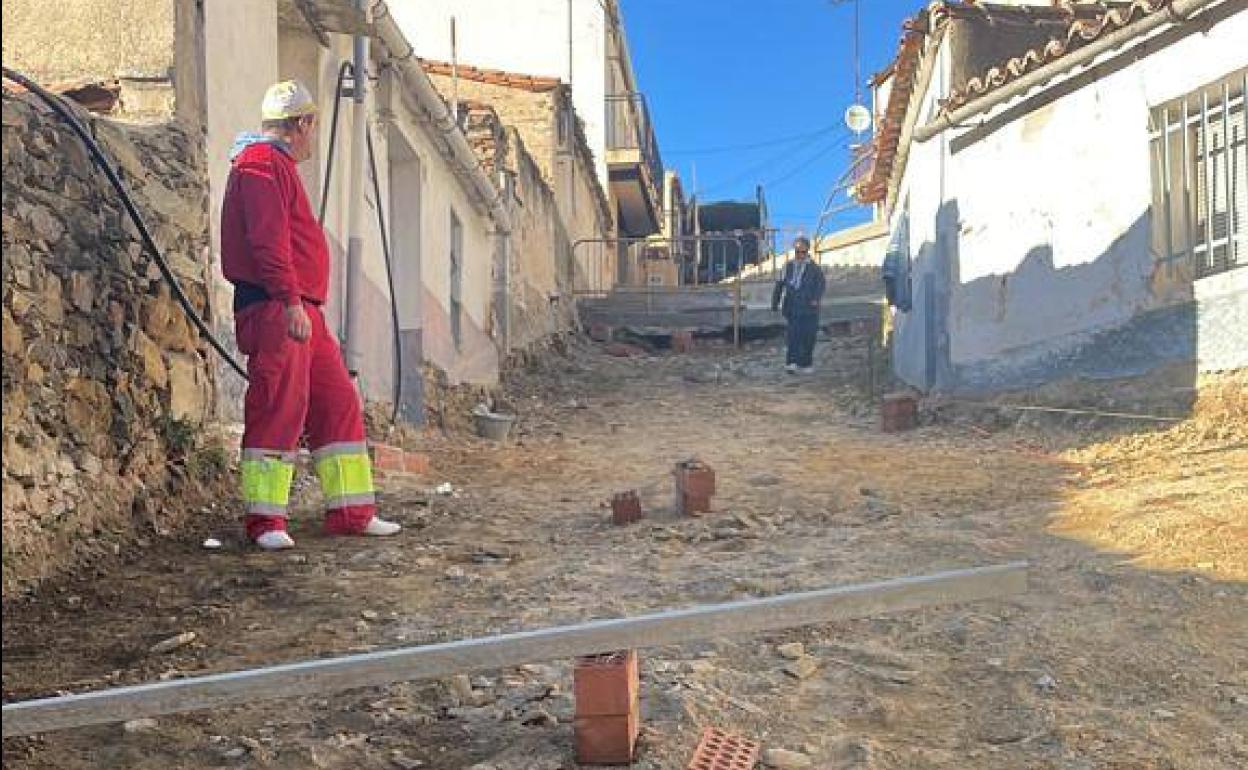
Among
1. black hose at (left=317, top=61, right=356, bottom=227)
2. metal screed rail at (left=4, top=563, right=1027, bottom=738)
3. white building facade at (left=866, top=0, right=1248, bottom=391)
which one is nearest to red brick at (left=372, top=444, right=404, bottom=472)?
black hose at (left=317, top=61, right=356, bottom=227)

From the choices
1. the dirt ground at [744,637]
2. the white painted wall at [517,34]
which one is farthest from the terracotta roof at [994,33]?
the white painted wall at [517,34]

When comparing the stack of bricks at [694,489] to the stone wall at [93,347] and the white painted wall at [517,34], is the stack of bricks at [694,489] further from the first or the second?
the white painted wall at [517,34]

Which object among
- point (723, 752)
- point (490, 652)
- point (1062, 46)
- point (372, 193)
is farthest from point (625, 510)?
point (1062, 46)

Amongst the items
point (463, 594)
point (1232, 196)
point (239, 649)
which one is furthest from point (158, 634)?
point (1232, 196)

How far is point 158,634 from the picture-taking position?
2941 mm

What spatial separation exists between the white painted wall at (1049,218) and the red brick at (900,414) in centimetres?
64

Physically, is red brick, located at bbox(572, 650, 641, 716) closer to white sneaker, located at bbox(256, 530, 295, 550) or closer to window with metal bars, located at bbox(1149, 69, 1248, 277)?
white sneaker, located at bbox(256, 530, 295, 550)

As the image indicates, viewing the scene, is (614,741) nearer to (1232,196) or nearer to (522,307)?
(1232,196)

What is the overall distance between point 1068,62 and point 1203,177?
1.38 meters

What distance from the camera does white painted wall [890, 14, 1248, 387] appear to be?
718 cm

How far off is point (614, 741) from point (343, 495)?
91.8 inches

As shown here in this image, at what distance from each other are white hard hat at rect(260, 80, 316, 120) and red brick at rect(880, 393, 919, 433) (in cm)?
614

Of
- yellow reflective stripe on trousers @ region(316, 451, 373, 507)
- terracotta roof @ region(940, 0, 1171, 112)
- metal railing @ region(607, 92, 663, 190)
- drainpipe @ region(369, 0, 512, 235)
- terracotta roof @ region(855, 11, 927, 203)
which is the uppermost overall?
→ metal railing @ region(607, 92, 663, 190)

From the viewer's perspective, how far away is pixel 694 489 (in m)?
5.23
